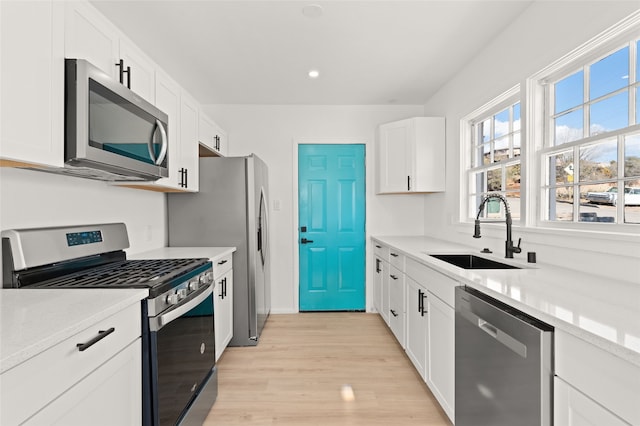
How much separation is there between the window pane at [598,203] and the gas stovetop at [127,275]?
2251 mm

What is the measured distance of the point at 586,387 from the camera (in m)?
0.93

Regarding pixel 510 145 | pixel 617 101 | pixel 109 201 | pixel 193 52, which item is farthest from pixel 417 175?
pixel 109 201

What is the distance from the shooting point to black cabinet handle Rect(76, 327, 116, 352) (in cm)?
100

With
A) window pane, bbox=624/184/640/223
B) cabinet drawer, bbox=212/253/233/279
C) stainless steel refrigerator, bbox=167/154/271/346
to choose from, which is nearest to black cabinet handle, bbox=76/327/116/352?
cabinet drawer, bbox=212/253/233/279

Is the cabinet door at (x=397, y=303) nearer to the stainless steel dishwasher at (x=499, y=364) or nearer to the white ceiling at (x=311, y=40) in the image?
the stainless steel dishwasher at (x=499, y=364)

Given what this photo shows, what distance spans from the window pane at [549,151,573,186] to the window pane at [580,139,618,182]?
0.09 m

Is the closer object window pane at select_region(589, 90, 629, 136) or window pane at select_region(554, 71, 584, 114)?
window pane at select_region(589, 90, 629, 136)

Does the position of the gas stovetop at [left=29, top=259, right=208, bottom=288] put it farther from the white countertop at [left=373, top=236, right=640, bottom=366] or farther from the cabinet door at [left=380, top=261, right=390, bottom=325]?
the cabinet door at [left=380, top=261, right=390, bottom=325]

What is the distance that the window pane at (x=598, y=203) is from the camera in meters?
1.74

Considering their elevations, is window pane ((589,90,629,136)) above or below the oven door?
above

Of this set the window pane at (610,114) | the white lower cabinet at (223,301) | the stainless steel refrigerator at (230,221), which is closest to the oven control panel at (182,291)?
the white lower cabinet at (223,301)

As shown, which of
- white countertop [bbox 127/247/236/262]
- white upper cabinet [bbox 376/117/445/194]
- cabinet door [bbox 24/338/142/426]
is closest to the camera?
cabinet door [bbox 24/338/142/426]

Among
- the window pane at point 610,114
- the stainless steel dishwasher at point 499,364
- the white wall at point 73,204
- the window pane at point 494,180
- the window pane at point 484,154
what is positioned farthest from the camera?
the window pane at point 484,154

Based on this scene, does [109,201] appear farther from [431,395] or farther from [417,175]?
[417,175]
